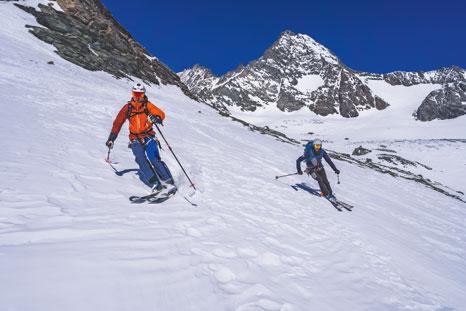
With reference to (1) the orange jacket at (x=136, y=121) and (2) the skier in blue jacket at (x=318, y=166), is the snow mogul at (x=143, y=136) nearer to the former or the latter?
(1) the orange jacket at (x=136, y=121)

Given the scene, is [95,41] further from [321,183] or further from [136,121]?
[136,121]

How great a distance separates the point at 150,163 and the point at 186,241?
3524 millimetres

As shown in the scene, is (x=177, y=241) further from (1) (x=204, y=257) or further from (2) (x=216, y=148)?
(2) (x=216, y=148)

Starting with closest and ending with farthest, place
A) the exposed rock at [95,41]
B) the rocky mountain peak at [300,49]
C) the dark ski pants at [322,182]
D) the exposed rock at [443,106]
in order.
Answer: the dark ski pants at [322,182] < the exposed rock at [95,41] < the exposed rock at [443,106] < the rocky mountain peak at [300,49]

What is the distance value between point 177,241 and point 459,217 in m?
18.3

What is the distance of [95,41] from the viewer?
4362 cm

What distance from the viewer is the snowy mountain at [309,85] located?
496 ft

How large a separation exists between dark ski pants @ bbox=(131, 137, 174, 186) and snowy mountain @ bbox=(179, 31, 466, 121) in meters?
125

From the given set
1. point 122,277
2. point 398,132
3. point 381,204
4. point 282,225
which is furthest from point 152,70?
point 398,132

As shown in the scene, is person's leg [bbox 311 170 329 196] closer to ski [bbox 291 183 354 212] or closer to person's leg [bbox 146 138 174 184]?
ski [bbox 291 183 354 212]

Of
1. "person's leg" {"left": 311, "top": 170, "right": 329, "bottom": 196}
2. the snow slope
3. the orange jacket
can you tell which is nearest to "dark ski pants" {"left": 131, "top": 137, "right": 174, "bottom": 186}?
the orange jacket

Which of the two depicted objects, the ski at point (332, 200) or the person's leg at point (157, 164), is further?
the ski at point (332, 200)

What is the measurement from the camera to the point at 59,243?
4508 mm

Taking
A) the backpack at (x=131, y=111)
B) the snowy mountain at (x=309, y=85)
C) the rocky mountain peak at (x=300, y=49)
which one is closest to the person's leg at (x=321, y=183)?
the backpack at (x=131, y=111)
